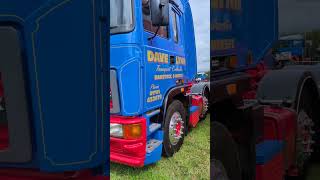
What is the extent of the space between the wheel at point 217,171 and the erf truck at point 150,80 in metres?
0.19

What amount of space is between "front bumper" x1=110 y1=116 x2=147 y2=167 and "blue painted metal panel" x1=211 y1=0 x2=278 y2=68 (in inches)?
16.5

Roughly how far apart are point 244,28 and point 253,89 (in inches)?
12.9

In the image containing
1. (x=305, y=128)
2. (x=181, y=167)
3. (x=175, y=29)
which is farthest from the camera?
(x=305, y=128)

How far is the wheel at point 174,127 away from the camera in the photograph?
63.6 inches

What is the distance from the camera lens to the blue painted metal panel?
169 centimetres

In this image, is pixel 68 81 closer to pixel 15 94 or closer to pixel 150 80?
pixel 15 94

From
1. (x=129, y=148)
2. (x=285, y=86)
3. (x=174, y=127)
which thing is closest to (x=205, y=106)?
(x=174, y=127)

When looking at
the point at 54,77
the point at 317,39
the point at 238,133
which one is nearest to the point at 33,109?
the point at 54,77

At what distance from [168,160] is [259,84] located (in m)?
0.76

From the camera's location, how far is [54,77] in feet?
4.72

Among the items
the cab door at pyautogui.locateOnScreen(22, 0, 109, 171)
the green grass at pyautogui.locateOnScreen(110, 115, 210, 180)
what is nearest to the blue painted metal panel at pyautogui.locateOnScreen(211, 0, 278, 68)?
the green grass at pyautogui.locateOnScreen(110, 115, 210, 180)

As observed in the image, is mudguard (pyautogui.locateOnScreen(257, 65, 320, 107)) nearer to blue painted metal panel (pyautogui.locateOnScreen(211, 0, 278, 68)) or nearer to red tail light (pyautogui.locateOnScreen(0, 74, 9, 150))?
blue painted metal panel (pyautogui.locateOnScreen(211, 0, 278, 68))

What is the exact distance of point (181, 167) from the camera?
1568 mm

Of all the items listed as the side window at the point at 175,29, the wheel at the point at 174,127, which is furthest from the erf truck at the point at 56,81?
the side window at the point at 175,29
